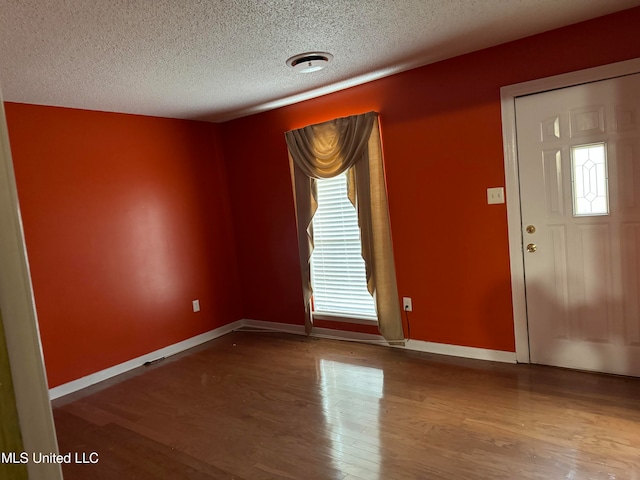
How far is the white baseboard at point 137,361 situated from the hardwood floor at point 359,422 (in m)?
0.13

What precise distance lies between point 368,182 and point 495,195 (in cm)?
105

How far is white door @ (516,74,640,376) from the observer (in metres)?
2.75

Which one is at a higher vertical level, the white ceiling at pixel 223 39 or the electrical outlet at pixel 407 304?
the white ceiling at pixel 223 39

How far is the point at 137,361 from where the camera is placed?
4008mm

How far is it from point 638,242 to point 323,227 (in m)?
2.49

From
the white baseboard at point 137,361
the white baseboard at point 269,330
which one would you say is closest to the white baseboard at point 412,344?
the white baseboard at point 269,330

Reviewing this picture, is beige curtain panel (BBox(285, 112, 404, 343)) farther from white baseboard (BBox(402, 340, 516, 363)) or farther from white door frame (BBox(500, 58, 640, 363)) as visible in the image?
white door frame (BBox(500, 58, 640, 363))

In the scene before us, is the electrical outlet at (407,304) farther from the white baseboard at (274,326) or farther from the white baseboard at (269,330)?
the white baseboard at (274,326)

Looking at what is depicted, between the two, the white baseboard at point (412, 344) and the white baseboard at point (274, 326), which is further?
the white baseboard at point (274, 326)

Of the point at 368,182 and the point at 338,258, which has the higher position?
the point at 368,182

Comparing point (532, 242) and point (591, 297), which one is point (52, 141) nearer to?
point (532, 242)

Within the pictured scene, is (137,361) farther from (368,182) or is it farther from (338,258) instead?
(368,182)

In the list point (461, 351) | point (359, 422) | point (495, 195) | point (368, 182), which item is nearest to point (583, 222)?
point (495, 195)

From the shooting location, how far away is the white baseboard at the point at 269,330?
3438 mm
